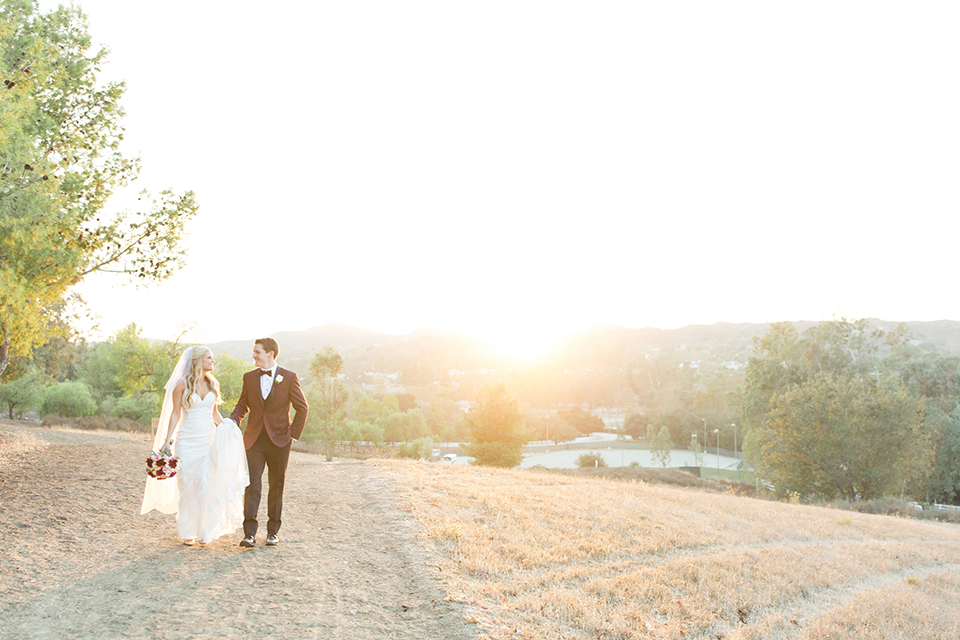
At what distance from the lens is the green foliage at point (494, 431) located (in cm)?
4997

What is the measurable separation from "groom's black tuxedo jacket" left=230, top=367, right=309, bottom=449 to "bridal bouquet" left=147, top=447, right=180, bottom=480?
788 millimetres

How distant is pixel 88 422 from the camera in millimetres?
29969

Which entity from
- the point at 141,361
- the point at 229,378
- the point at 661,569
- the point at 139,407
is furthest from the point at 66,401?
the point at 661,569

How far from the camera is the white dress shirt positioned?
23.5ft

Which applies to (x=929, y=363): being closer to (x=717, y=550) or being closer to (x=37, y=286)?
(x=717, y=550)

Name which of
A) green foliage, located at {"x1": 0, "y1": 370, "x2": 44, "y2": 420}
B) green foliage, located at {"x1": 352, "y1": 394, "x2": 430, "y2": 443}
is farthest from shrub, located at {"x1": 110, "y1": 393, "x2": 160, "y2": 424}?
green foliage, located at {"x1": 352, "y1": 394, "x2": 430, "y2": 443}

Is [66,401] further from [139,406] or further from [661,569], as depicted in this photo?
[661,569]

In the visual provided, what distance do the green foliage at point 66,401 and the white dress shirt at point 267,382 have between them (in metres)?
→ 40.1

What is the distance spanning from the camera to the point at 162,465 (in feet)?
22.4

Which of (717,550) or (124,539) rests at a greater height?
(124,539)

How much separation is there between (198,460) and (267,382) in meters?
1.17

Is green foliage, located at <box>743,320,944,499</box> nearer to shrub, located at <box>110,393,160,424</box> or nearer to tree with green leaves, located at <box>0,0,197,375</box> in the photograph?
tree with green leaves, located at <box>0,0,197,375</box>

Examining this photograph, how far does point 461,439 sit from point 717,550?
129m

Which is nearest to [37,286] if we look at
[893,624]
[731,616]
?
[731,616]
